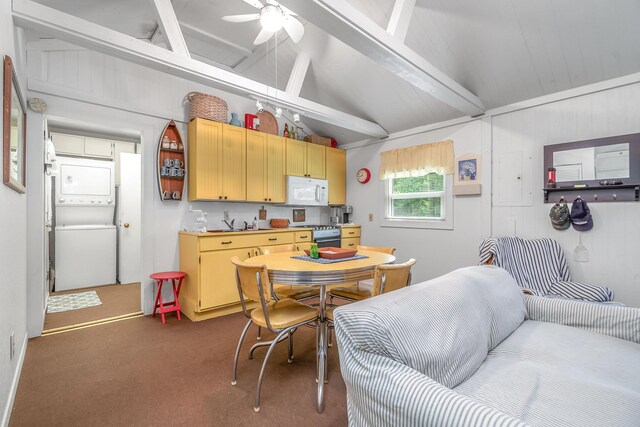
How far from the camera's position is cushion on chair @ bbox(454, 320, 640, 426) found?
1034 mm

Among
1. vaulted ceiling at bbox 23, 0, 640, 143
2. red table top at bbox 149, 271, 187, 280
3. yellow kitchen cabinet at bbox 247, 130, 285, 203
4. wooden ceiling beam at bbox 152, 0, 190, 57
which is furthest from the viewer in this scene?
yellow kitchen cabinet at bbox 247, 130, 285, 203

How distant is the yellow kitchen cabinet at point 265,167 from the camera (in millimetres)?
3928

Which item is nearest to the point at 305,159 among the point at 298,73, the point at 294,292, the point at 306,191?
the point at 306,191

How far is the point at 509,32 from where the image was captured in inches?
103

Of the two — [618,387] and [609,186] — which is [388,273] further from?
[609,186]

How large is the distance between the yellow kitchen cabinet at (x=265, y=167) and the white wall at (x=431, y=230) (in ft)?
4.73

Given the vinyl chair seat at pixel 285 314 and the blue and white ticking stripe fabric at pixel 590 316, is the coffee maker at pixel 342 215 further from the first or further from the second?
the blue and white ticking stripe fabric at pixel 590 316

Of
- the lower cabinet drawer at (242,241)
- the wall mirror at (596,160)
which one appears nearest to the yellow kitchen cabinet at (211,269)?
the lower cabinet drawer at (242,241)

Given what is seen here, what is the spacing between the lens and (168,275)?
10.6 ft

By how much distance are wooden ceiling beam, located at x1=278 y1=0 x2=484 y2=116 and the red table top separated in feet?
9.33

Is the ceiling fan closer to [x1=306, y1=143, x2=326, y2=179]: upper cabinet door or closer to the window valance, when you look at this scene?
[x1=306, y1=143, x2=326, y2=179]: upper cabinet door

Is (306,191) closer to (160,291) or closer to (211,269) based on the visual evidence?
(211,269)

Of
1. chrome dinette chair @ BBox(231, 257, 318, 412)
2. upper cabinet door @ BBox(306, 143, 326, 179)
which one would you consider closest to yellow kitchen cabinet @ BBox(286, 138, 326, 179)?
upper cabinet door @ BBox(306, 143, 326, 179)

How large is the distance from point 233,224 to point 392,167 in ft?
8.25
